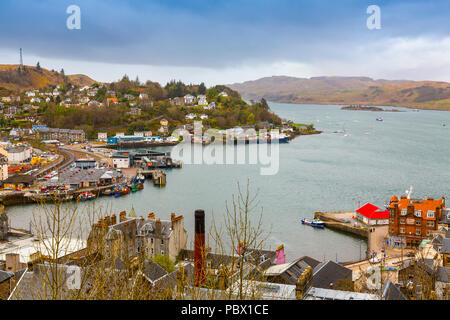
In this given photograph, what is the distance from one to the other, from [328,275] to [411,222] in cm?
384

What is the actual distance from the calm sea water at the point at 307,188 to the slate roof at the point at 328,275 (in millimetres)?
1432

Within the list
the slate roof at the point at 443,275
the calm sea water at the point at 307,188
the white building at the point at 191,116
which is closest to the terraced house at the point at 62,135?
the white building at the point at 191,116

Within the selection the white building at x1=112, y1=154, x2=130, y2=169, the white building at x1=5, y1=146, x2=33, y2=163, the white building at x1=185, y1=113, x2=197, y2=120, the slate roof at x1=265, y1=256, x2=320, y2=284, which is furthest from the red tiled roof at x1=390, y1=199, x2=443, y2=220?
the white building at x1=185, y1=113, x2=197, y2=120

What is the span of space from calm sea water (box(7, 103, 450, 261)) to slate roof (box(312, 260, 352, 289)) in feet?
4.70

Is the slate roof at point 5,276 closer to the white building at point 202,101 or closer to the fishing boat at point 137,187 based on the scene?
the fishing boat at point 137,187

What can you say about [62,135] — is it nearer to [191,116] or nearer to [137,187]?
[191,116]

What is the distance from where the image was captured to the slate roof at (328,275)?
4848 mm

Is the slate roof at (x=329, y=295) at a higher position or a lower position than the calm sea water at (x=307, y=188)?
higher

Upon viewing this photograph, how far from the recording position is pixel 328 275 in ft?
16.7

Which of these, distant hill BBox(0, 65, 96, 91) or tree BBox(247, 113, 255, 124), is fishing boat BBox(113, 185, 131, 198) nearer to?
tree BBox(247, 113, 255, 124)

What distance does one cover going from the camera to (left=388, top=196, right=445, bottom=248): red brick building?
26.2 ft
